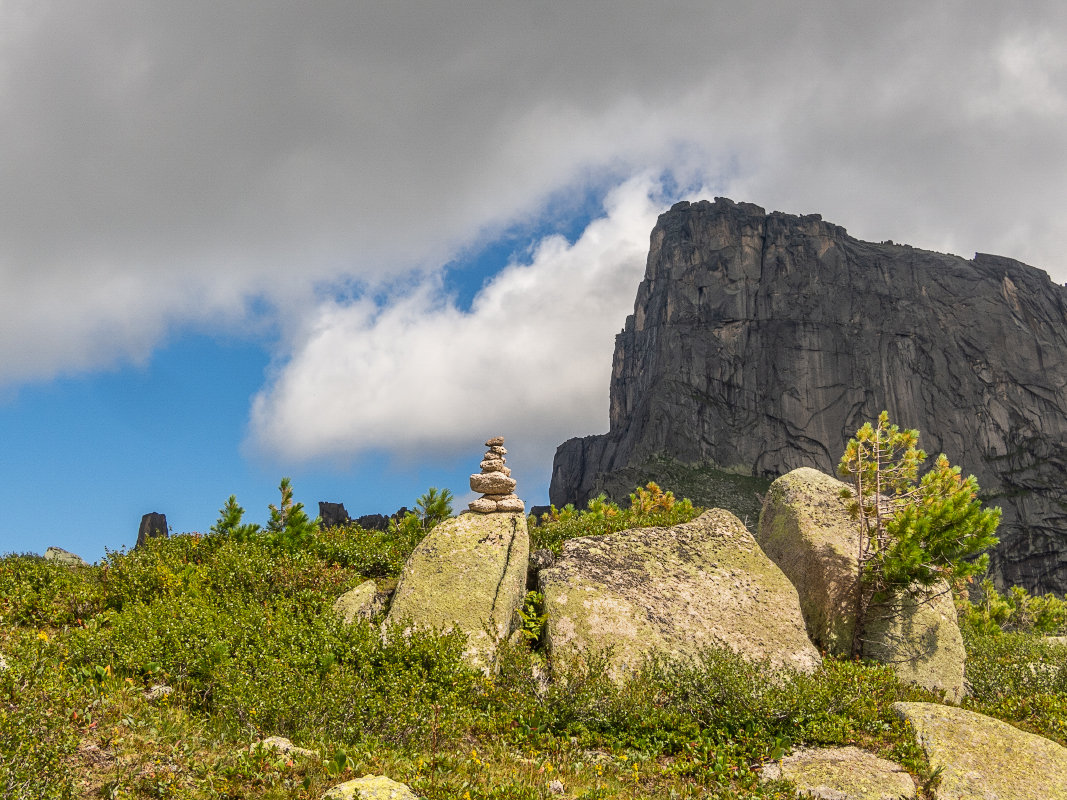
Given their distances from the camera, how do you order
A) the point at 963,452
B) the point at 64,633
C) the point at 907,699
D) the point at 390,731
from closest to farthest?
the point at 390,731 < the point at 64,633 < the point at 907,699 < the point at 963,452

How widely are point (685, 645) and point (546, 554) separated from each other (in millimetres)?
3885

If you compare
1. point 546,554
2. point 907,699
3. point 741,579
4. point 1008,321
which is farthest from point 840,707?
point 1008,321

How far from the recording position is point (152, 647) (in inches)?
459

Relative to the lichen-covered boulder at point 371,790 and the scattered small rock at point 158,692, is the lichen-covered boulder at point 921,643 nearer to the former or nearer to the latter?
the lichen-covered boulder at point 371,790

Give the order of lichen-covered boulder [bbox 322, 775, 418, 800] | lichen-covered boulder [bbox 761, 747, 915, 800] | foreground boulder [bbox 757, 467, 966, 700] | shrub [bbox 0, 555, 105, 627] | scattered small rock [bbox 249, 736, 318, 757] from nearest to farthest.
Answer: lichen-covered boulder [bbox 322, 775, 418, 800]
scattered small rock [bbox 249, 736, 318, 757]
lichen-covered boulder [bbox 761, 747, 915, 800]
shrub [bbox 0, 555, 105, 627]
foreground boulder [bbox 757, 467, 966, 700]

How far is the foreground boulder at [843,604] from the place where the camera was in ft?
54.5

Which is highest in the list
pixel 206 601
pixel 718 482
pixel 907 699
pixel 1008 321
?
pixel 1008 321

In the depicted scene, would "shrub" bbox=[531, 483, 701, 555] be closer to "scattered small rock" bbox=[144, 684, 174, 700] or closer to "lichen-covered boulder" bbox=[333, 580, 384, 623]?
"lichen-covered boulder" bbox=[333, 580, 384, 623]

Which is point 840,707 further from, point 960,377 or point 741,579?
point 960,377

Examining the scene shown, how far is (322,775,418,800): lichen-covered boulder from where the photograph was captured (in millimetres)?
6902

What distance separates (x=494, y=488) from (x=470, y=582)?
3191 mm

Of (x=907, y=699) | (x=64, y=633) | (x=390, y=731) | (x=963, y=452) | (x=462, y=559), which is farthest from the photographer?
(x=963, y=452)

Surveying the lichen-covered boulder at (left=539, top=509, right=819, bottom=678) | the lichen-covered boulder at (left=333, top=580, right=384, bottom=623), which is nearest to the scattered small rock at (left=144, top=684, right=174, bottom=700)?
the lichen-covered boulder at (left=333, top=580, right=384, bottom=623)

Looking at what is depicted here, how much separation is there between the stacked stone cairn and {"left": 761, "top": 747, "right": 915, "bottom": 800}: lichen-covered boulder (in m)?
8.53
